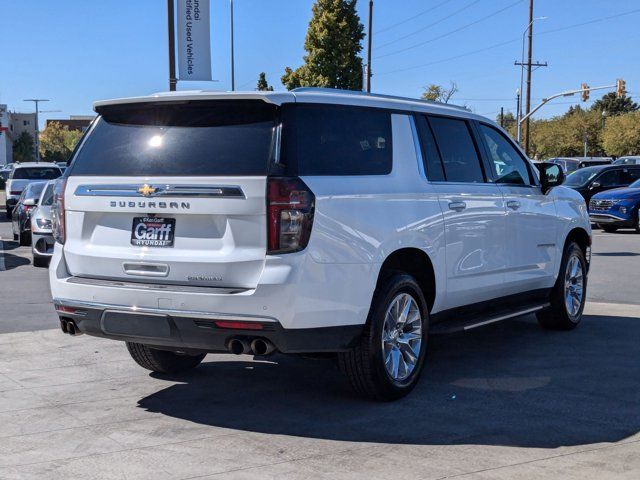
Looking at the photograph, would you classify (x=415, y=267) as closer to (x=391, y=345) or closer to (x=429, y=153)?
(x=391, y=345)

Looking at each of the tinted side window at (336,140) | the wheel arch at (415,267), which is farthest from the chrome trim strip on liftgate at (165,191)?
the wheel arch at (415,267)

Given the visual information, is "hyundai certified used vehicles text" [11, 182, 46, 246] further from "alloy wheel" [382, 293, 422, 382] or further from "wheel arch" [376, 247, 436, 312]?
"alloy wheel" [382, 293, 422, 382]

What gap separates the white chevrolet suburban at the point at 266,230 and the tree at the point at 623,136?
293ft

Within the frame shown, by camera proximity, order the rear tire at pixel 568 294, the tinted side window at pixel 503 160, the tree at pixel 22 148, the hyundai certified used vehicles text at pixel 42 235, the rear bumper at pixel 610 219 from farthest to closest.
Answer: the tree at pixel 22 148, the rear bumper at pixel 610 219, the hyundai certified used vehicles text at pixel 42 235, the rear tire at pixel 568 294, the tinted side window at pixel 503 160

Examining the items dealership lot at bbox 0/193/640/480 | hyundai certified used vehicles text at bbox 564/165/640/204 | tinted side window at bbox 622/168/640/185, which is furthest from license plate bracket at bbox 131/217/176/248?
tinted side window at bbox 622/168/640/185

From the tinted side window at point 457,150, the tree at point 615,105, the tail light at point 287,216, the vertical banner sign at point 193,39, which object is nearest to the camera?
the tail light at point 287,216

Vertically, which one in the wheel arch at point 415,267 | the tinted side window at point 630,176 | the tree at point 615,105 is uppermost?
the tree at point 615,105

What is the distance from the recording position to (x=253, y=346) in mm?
4996

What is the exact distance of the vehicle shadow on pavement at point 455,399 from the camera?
16.8 feet

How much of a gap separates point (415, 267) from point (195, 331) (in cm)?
187

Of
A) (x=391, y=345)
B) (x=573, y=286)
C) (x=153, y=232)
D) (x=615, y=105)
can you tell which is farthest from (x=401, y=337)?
(x=615, y=105)

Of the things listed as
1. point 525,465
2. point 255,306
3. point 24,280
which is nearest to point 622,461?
point 525,465

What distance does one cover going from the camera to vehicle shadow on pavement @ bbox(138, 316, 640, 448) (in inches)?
202

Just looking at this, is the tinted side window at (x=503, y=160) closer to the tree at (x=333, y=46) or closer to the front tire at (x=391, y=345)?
the front tire at (x=391, y=345)
